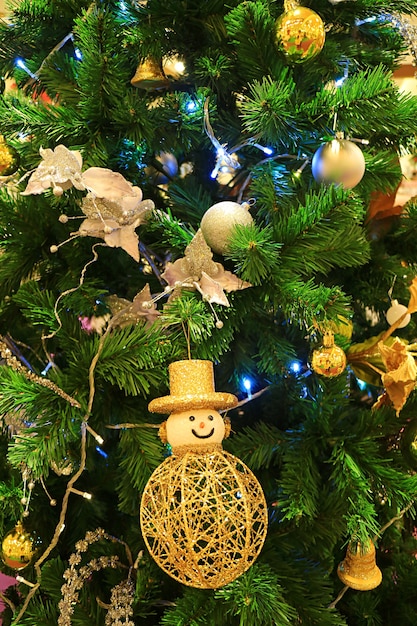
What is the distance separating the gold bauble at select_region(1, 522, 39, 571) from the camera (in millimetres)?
624

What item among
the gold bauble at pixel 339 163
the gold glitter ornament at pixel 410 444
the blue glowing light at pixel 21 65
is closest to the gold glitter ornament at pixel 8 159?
the blue glowing light at pixel 21 65

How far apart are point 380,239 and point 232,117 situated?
0.94 feet

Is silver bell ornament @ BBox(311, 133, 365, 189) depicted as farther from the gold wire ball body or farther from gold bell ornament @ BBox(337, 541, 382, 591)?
gold bell ornament @ BBox(337, 541, 382, 591)

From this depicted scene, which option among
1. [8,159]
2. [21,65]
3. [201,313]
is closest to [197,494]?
[201,313]

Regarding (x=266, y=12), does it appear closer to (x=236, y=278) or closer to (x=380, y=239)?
(x=236, y=278)

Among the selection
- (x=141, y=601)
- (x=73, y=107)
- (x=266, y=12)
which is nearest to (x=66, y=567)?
(x=141, y=601)

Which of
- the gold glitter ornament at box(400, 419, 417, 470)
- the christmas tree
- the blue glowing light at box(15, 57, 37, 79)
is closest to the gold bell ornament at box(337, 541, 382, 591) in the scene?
the christmas tree

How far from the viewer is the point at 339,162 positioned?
1.84 feet

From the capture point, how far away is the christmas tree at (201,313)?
0.49m

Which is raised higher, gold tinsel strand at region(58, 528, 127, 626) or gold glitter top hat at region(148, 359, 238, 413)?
gold glitter top hat at region(148, 359, 238, 413)

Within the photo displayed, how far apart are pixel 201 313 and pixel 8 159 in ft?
0.95

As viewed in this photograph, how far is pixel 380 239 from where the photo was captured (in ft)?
2.56

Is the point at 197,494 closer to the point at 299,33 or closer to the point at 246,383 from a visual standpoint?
the point at 246,383

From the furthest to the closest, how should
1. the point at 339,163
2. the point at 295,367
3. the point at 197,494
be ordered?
the point at 295,367 → the point at 339,163 → the point at 197,494
